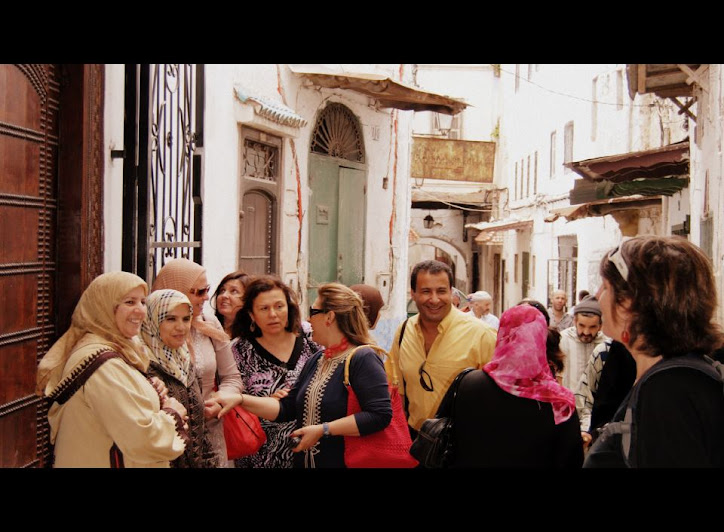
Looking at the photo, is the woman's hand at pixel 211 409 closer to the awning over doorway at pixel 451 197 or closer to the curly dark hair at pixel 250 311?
the curly dark hair at pixel 250 311

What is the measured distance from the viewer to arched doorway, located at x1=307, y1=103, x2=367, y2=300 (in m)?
9.15

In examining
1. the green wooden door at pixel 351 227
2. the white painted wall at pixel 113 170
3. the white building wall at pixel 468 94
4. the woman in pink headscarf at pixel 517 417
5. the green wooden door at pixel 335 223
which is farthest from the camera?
the white building wall at pixel 468 94

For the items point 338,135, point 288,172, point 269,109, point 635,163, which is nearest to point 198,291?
point 269,109

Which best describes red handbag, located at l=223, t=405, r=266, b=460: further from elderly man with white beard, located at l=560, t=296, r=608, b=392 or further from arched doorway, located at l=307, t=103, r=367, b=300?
arched doorway, located at l=307, t=103, r=367, b=300

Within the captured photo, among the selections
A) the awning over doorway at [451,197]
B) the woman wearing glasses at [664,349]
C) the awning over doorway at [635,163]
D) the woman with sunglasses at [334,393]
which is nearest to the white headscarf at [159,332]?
the woman with sunglasses at [334,393]

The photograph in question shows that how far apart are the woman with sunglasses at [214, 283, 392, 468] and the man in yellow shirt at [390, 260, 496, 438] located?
2.33 ft

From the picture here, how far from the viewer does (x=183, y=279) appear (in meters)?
4.08

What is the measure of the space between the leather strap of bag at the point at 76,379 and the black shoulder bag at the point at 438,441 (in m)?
1.22

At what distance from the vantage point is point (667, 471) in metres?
1.98

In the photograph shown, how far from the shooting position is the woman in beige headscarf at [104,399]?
9.34ft

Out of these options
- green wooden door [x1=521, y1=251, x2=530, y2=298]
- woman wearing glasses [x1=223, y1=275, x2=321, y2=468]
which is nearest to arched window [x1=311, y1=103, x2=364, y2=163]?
woman wearing glasses [x1=223, y1=275, x2=321, y2=468]

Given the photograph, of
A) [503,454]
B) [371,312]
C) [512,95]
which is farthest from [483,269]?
[503,454]

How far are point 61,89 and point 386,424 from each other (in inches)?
95.1

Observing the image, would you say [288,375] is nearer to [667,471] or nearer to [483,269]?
[667,471]
